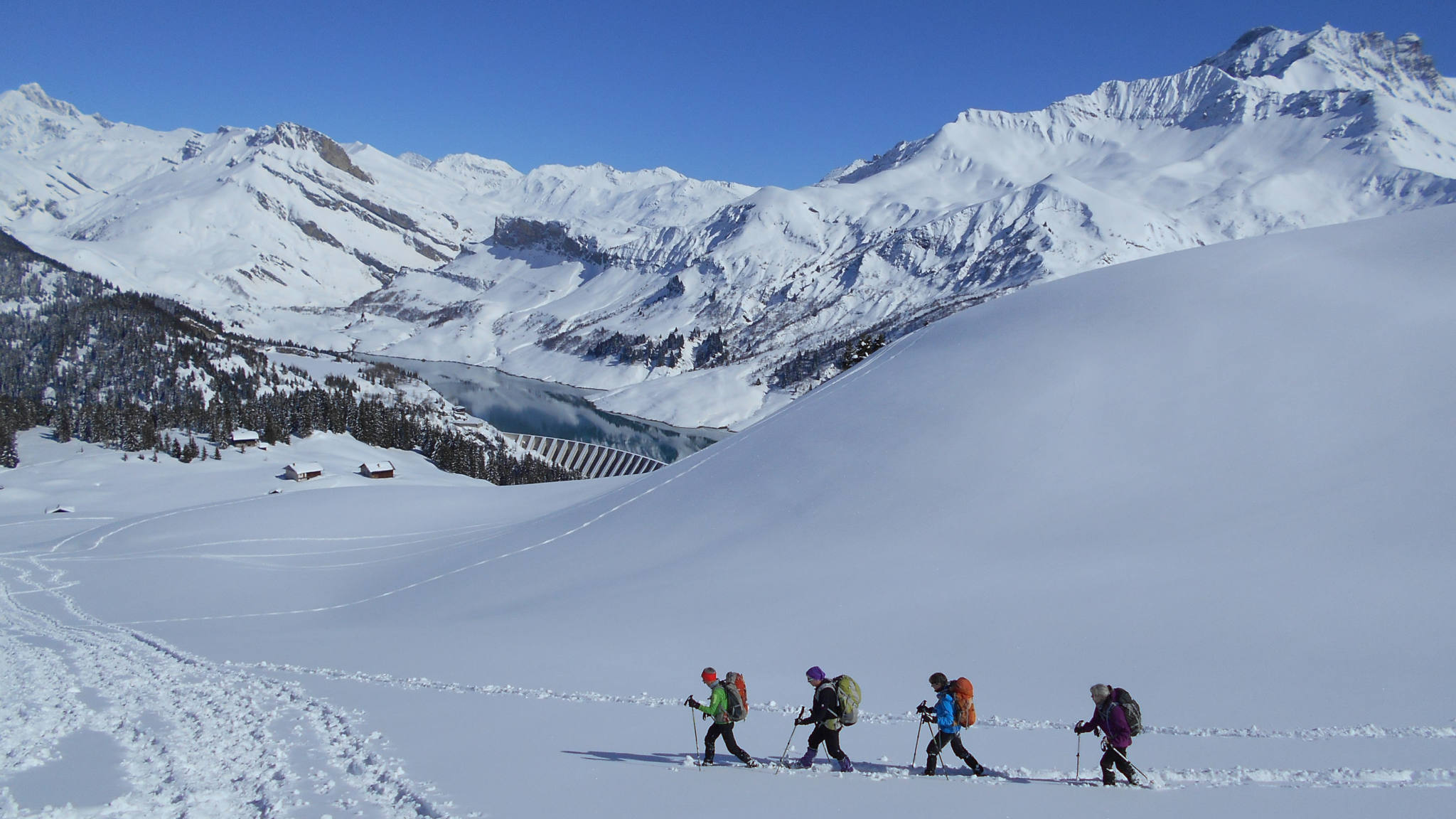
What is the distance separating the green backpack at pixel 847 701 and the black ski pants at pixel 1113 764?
9.20 feet

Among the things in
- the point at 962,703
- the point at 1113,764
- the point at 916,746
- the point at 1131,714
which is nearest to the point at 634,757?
the point at 916,746

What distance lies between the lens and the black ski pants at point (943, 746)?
8914 millimetres

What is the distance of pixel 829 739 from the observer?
921 cm

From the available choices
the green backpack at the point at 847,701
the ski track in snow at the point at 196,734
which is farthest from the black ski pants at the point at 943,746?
the ski track in snow at the point at 196,734

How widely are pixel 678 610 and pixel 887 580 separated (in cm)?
508

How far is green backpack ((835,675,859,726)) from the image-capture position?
8.88 m

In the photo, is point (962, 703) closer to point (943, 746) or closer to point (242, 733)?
point (943, 746)

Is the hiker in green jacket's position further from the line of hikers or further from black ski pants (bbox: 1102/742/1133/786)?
black ski pants (bbox: 1102/742/1133/786)

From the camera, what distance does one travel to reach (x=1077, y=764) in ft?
29.3

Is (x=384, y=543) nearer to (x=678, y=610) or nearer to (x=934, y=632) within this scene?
(x=678, y=610)

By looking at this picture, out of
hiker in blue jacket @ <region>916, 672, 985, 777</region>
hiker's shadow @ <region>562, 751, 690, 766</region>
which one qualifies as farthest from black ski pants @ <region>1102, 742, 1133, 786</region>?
hiker's shadow @ <region>562, 751, 690, 766</region>

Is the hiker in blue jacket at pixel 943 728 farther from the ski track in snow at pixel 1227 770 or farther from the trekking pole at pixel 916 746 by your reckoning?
the ski track in snow at pixel 1227 770

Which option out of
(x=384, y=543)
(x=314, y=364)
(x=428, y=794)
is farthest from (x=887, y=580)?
(x=314, y=364)

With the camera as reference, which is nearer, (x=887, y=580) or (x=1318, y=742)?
(x=1318, y=742)
